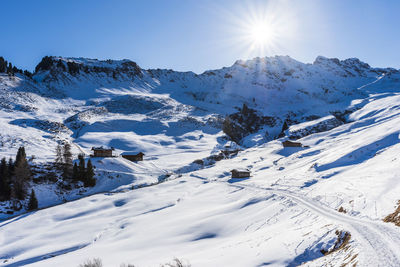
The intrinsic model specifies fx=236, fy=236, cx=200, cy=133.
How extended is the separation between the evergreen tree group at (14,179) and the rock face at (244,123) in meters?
106

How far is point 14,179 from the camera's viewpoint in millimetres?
45531

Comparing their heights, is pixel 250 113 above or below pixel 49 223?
above

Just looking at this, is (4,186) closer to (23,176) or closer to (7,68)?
(23,176)

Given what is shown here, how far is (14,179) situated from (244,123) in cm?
→ 14253

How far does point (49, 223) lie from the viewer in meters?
33.7

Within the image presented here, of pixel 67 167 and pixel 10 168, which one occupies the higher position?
pixel 10 168

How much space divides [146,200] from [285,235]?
28135mm

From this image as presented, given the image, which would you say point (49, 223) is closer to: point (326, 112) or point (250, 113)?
point (250, 113)

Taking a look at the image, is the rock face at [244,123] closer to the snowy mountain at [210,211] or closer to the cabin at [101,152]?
the snowy mountain at [210,211]

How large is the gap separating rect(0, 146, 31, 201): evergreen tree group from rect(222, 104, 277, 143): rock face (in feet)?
347

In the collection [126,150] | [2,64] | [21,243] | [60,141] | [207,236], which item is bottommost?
[207,236]

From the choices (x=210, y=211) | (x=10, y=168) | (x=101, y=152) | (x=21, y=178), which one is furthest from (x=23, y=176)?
(x=210, y=211)

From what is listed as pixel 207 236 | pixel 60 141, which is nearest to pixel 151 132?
pixel 60 141

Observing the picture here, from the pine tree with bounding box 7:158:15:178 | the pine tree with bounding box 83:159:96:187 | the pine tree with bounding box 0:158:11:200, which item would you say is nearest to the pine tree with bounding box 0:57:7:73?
the pine tree with bounding box 7:158:15:178
